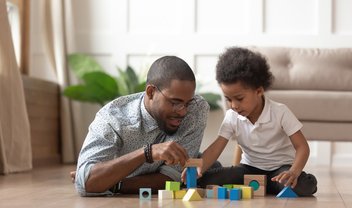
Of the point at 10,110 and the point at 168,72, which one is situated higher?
the point at 168,72

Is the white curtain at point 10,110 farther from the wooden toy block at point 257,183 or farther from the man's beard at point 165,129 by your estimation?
the wooden toy block at point 257,183

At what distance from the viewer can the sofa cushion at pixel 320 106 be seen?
14.8 ft

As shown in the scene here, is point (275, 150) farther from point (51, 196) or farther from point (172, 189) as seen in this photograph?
point (51, 196)

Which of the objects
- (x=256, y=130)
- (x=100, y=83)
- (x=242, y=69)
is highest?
(x=242, y=69)

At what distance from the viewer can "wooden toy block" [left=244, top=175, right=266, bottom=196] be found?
270 centimetres

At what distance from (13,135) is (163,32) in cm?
209

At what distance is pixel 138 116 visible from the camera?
2588mm

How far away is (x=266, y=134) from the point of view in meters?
2.82

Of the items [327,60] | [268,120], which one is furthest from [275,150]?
[327,60]

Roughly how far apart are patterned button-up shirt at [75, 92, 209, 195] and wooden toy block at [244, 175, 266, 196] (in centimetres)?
23

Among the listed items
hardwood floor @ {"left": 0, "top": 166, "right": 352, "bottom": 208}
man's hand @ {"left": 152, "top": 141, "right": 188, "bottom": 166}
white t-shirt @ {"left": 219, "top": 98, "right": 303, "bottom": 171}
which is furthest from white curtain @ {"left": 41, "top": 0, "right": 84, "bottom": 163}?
man's hand @ {"left": 152, "top": 141, "right": 188, "bottom": 166}

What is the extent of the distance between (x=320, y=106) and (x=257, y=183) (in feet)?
6.29

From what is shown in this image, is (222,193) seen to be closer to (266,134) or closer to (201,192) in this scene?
(201,192)

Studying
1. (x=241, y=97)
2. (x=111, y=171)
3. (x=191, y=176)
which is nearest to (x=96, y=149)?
(x=111, y=171)
